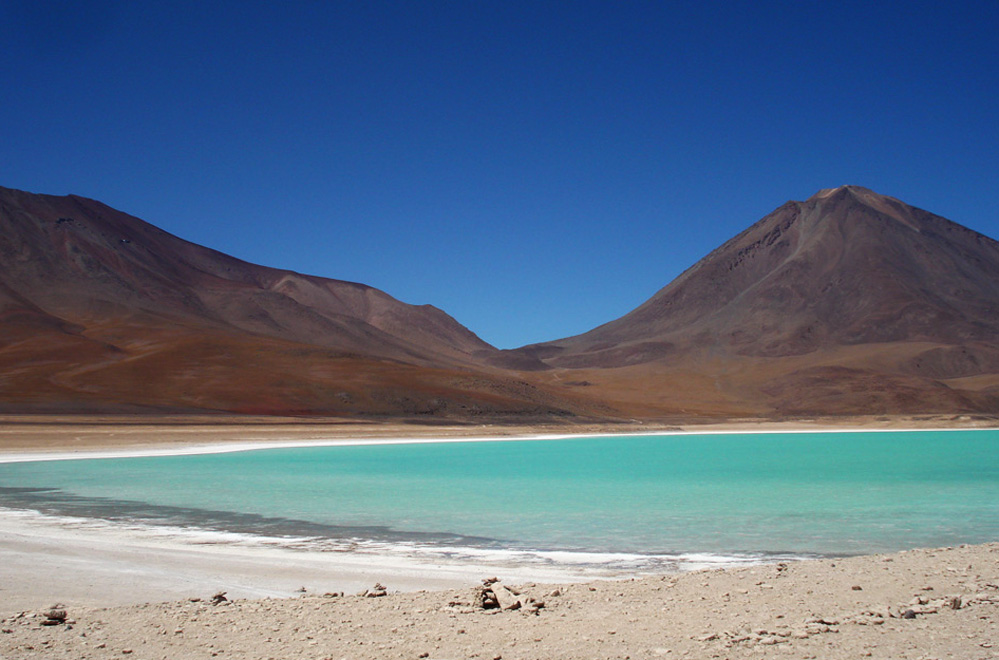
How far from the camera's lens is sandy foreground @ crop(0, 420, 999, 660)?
22.7 ft

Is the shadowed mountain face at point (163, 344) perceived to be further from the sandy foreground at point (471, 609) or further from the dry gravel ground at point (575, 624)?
the dry gravel ground at point (575, 624)

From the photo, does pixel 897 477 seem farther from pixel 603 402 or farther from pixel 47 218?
pixel 47 218

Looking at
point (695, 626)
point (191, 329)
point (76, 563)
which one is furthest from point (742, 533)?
point (191, 329)

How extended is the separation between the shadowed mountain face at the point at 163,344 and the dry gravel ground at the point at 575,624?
66.7 metres

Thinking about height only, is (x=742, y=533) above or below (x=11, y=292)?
below

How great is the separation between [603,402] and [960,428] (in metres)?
39.9

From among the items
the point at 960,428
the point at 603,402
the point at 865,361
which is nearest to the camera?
the point at 960,428

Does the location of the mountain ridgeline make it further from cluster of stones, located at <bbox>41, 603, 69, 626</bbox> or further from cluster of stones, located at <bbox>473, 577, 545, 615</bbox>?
cluster of stones, located at <bbox>473, 577, 545, 615</bbox>

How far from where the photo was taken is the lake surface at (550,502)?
48.1 ft

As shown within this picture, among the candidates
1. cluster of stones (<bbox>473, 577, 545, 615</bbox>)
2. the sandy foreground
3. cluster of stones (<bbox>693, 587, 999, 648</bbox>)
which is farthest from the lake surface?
cluster of stones (<bbox>693, 587, 999, 648</bbox>)

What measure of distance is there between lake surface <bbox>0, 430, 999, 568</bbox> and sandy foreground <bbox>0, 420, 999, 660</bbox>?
2360 mm

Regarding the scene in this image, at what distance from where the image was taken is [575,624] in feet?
25.3

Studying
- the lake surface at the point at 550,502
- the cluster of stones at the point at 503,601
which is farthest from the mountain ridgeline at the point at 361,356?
the cluster of stones at the point at 503,601

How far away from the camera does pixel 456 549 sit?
13.9m
